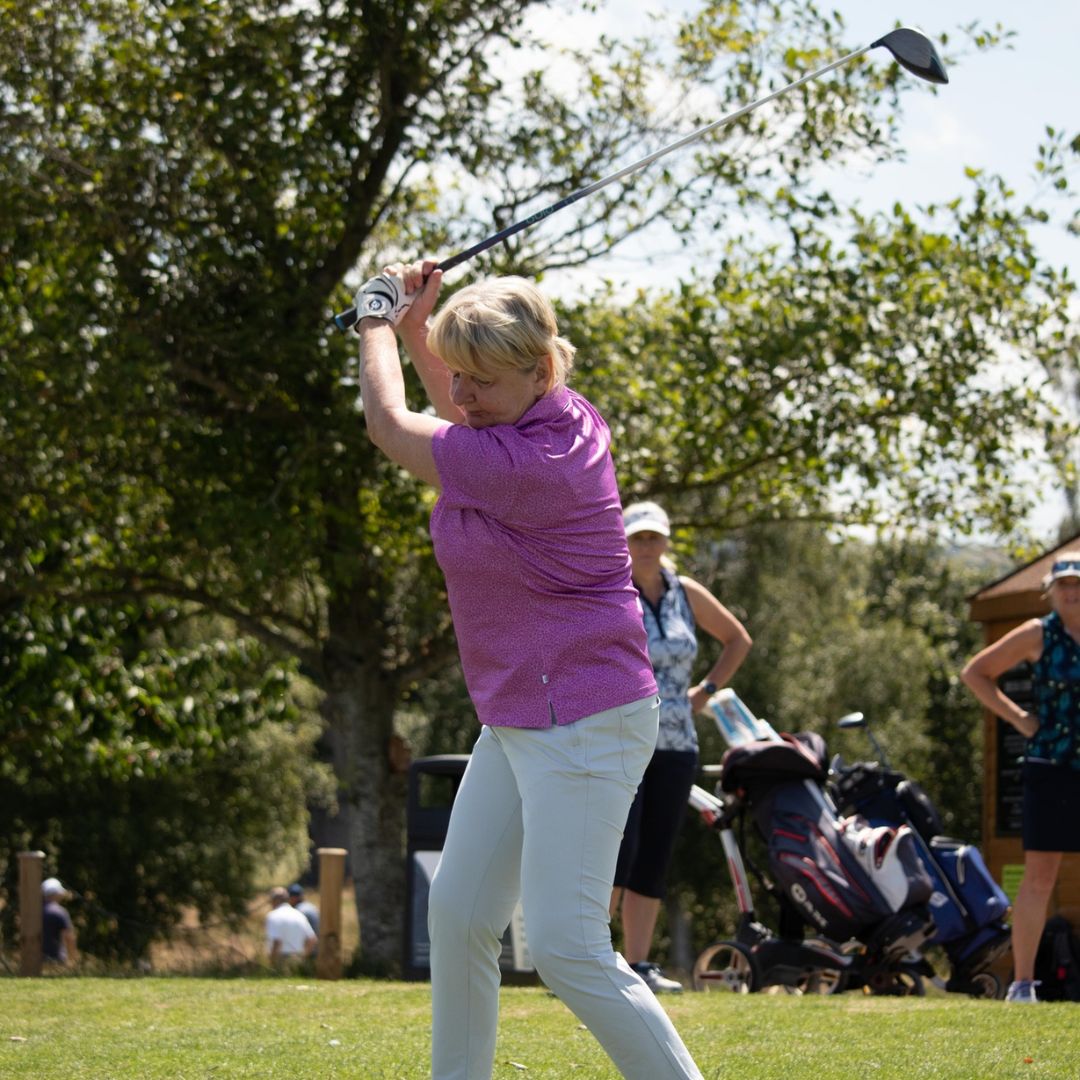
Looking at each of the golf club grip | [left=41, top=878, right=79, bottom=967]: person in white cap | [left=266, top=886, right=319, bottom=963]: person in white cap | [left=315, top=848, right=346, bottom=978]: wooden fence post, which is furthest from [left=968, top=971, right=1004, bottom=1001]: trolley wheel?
[left=41, top=878, right=79, bottom=967]: person in white cap

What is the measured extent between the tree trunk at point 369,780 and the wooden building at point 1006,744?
5907 millimetres

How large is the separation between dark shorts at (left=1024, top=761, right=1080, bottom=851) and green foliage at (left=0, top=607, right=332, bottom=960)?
10276 mm

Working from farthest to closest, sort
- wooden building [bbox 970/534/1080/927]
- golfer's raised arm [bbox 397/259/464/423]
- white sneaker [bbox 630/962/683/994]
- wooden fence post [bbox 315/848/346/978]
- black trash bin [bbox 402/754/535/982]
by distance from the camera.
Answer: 1. wooden building [bbox 970/534/1080/927]
2. wooden fence post [bbox 315/848/346/978]
3. black trash bin [bbox 402/754/535/982]
4. white sneaker [bbox 630/962/683/994]
5. golfer's raised arm [bbox 397/259/464/423]

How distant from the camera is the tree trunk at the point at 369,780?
15156mm

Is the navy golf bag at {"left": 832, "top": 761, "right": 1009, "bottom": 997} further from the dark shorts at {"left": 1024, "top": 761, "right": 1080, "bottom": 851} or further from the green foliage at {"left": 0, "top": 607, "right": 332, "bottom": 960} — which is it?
the green foliage at {"left": 0, "top": 607, "right": 332, "bottom": 960}

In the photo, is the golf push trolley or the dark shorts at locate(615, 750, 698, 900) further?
the golf push trolley

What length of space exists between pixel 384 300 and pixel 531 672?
94 cm

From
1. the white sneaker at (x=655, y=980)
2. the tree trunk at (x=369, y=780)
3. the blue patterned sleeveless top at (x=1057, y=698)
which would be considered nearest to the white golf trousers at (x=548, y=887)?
the white sneaker at (x=655, y=980)

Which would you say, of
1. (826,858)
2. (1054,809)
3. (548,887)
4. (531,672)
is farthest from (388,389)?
(826,858)

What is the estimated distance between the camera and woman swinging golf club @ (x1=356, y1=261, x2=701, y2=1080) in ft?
10.5

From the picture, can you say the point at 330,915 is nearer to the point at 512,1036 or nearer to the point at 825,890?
the point at 825,890

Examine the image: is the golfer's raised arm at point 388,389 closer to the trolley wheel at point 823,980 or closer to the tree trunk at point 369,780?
the trolley wheel at point 823,980

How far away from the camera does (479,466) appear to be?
325cm

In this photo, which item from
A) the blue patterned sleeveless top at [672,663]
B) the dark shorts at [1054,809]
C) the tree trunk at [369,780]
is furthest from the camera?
the tree trunk at [369,780]
